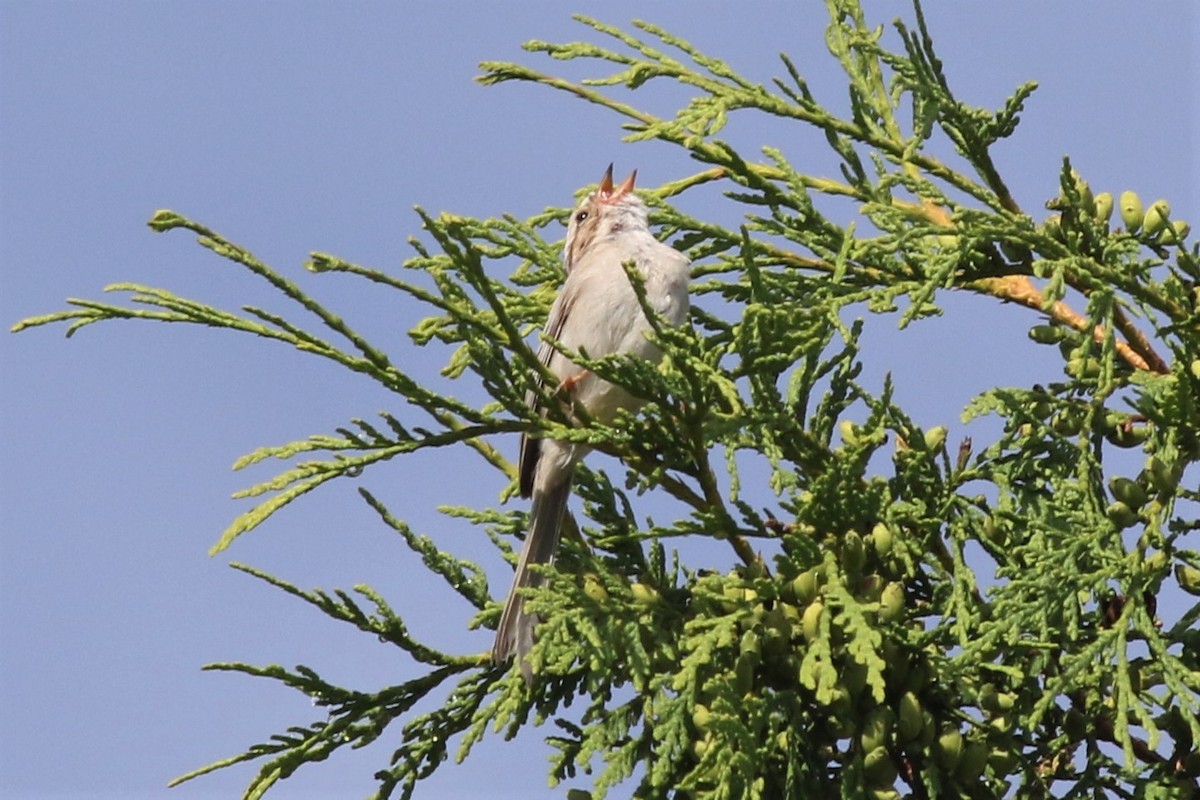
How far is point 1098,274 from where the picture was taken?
4.33 m

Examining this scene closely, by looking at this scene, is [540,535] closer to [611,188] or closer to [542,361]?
[542,361]

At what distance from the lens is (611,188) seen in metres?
6.62

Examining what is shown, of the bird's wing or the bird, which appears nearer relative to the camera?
the bird

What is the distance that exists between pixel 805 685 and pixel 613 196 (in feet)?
9.49

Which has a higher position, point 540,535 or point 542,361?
point 542,361

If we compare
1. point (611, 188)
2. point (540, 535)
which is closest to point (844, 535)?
point (540, 535)

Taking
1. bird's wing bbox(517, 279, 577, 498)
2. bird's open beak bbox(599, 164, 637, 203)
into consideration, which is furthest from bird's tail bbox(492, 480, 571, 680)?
bird's open beak bbox(599, 164, 637, 203)

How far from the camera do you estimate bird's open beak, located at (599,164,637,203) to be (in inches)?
250

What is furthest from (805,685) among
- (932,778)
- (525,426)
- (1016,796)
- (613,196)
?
(613,196)

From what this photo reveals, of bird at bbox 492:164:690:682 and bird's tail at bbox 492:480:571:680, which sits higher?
bird at bbox 492:164:690:682

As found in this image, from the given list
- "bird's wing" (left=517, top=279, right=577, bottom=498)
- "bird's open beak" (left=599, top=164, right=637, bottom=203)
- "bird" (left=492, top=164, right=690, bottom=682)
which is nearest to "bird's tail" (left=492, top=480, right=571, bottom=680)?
"bird" (left=492, top=164, right=690, bottom=682)

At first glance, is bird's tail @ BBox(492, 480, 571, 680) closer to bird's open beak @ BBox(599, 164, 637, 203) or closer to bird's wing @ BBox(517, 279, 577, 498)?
bird's wing @ BBox(517, 279, 577, 498)

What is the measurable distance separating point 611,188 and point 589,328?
1106mm

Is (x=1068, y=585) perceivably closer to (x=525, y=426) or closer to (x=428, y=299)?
(x=525, y=426)
